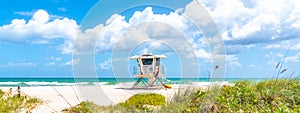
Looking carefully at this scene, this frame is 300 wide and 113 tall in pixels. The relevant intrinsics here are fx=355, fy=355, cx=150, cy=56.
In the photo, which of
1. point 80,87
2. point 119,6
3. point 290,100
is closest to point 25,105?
point 80,87

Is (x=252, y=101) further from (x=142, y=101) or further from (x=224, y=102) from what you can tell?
(x=142, y=101)

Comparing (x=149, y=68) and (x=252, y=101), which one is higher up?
(x=149, y=68)

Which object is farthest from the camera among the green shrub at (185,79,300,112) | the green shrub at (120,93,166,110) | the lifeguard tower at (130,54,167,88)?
the lifeguard tower at (130,54,167,88)

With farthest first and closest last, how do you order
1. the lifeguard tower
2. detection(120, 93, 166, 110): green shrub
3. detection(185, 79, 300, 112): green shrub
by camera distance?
the lifeguard tower
detection(120, 93, 166, 110): green shrub
detection(185, 79, 300, 112): green shrub

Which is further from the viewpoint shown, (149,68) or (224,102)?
(149,68)

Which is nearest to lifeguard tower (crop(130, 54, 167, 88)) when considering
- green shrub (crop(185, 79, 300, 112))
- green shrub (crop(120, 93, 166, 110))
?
green shrub (crop(120, 93, 166, 110))

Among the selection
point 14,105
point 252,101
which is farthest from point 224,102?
point 14,105

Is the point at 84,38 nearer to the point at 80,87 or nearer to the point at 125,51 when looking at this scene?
the point at 80,87

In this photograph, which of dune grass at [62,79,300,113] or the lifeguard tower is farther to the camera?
the lifeguard tower

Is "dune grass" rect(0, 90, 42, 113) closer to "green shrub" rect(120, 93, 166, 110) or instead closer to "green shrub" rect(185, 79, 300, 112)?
"green shrub" rect(120, 93, 166, 110)

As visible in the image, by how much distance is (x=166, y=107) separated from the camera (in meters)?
6.20

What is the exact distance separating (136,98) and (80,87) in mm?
1577

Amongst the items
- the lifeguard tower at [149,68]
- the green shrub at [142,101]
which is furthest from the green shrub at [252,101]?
the lifeguard tower at [149,68]

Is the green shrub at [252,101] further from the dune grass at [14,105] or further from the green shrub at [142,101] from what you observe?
the dune grass at [14,105]
